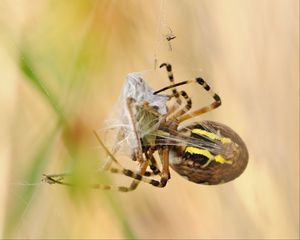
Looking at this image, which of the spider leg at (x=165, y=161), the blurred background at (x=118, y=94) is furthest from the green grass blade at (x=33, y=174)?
the spider leg at (x=165, y=161)

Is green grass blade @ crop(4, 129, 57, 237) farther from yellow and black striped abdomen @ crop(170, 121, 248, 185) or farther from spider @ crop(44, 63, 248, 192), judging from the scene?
yellow and black striped abdomen @ crop(170, 121, 248, 185)

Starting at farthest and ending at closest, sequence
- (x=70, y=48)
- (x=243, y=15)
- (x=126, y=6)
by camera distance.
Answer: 1. (x=243, y=15)
2. (x=126, y=6)
3. (x=70, y=48)

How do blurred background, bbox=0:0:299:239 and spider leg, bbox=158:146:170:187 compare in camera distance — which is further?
spider leg, bbox=158:146:170:187

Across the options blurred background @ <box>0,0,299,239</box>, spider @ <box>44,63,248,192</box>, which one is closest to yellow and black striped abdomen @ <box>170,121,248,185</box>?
spider @ <box>44,63,248,192</box>

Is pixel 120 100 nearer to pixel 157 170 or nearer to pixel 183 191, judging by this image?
pixel 157 170

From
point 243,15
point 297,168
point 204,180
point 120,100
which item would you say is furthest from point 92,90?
point 297,168

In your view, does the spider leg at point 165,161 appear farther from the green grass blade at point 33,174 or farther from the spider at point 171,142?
the green grass blade at point 33,174
